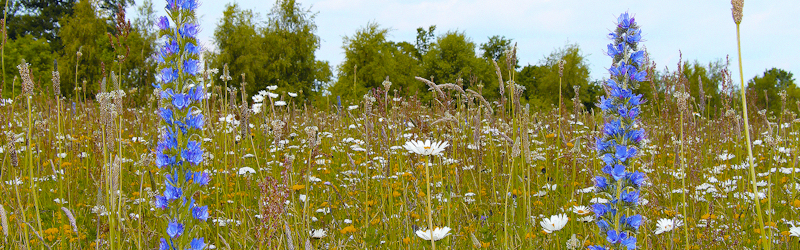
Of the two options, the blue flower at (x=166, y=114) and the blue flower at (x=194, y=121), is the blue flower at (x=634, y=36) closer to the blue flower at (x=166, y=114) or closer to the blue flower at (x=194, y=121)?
the blue flower at (x=194, y=121)

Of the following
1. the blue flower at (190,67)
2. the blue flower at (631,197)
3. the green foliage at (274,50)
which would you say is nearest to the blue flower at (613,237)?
the blue flower at (631,197)

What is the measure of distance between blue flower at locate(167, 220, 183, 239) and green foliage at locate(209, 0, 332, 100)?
85.5 ft

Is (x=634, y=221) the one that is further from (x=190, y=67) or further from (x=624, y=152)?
(x=190, y=67)

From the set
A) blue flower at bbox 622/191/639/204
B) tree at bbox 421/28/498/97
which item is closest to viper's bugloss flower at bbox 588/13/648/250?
blue flower at bbox 622/191/639/204

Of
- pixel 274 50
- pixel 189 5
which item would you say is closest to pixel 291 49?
pixel 274 50

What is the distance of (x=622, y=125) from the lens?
164cm

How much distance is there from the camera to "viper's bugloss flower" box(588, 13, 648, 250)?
161 cm

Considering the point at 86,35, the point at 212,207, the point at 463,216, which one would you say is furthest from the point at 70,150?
the point at 86,35

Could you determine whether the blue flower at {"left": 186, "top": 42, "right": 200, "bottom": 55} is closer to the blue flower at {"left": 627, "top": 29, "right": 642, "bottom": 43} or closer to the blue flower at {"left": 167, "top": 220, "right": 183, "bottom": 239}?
the blue flower at {"left": 167, "top": 220, "right": 183, "bottom": 239}

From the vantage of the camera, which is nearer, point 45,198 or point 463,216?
point 463,216

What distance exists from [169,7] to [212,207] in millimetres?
1899

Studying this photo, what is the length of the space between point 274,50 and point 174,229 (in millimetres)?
28337

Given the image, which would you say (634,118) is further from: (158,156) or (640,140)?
(158,156)

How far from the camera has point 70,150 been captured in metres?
4.50
